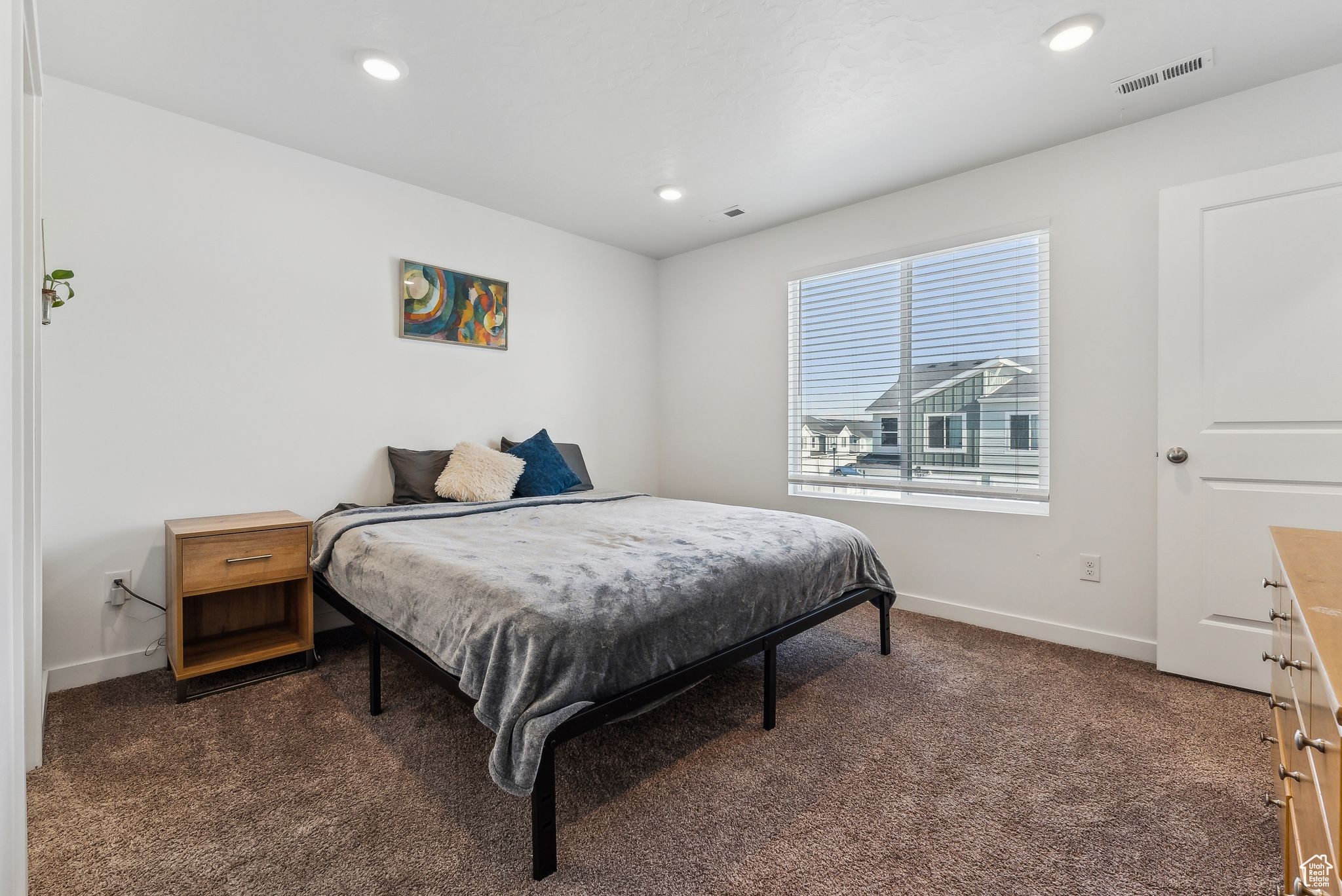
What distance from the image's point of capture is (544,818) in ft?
4.57

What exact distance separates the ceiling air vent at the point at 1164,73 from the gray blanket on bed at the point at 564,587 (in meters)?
2.11

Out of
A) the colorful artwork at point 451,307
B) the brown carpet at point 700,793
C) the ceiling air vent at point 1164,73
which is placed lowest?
the brown carpet at point 700,793

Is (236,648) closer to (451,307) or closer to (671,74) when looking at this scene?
(451,307)

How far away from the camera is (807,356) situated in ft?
12.8

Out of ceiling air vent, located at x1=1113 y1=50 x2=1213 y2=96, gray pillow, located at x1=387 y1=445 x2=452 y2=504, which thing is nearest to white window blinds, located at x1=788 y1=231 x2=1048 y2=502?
ceiling air vent, located at x1=1113 y1=50 x2=1213 y2=96

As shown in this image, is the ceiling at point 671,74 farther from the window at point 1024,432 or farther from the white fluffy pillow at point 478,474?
the white fluffy pillow at point 478,474

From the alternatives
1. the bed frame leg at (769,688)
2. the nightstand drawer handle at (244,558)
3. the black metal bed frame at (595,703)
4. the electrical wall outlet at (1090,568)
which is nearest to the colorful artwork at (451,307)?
the nightstand drawer handle at (244,558)

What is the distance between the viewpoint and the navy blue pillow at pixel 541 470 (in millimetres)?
3461

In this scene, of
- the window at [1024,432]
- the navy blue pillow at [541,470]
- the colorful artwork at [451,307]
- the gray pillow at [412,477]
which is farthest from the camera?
the navy blue pillow at [541,470]

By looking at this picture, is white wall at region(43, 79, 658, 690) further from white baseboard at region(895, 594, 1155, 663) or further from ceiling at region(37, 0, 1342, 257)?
white baseboard at region(895, 594, 1155, 663)

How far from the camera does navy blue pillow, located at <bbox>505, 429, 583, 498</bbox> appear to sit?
3.46 m

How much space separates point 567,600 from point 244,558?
1699 millimetres

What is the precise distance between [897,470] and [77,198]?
4.09m

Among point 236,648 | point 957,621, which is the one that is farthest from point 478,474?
point 957,621
